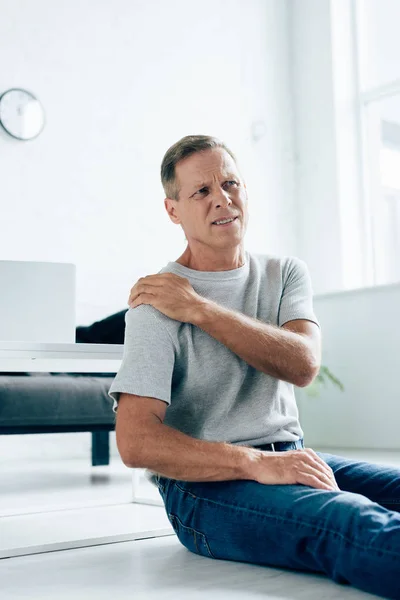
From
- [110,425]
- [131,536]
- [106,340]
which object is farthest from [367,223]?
[131,536]

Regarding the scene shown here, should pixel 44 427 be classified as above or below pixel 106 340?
below

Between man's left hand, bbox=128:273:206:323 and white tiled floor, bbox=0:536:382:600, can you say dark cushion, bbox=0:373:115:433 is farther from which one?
man's left hand, bbox=128:273:206:323

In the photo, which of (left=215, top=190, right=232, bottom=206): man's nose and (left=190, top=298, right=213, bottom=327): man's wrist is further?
(left=215, top=190, right=232, bottom=206): man's nose

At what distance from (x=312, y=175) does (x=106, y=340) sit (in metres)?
2.37

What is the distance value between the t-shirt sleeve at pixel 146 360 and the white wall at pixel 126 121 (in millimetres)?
2889

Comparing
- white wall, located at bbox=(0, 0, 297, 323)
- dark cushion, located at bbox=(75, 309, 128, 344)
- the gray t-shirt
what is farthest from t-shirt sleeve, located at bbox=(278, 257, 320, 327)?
white wall, located at bbox=(0, 0, 297, 323)

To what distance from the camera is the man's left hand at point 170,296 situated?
140 centimetres

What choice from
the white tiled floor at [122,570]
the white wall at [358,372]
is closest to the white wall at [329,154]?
the white wall at [358,372]

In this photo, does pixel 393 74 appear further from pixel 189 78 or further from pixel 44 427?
pixel 44 427

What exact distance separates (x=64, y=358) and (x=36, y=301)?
0.50ft

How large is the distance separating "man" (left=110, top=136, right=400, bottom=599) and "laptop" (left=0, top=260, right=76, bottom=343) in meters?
0.41

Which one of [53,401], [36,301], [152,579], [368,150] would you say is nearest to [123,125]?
[368,150]

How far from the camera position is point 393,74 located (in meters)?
5.12

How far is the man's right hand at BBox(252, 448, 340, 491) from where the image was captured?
1317 mm
